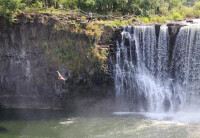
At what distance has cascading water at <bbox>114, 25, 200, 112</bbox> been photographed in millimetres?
24141

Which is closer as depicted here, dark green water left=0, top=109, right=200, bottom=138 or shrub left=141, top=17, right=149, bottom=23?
dark green water left=0, top=109, right=200, bottom=138

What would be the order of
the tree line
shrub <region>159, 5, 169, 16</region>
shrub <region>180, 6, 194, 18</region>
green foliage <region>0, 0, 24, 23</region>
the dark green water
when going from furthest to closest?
shrub <region>180, 6, 194, 18</region>
shrub <region>159, 5, 169, 16</region>
the tree line
green foliage <region>0, 0, 24, 23</region>
the dark green water

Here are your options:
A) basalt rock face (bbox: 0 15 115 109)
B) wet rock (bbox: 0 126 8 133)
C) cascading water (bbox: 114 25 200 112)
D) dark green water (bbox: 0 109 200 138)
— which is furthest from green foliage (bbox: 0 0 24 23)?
cascading water (bbox: 114 25 200 112)

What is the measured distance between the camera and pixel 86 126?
22.0 metres

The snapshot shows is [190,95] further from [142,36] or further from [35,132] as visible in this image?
[35,132]

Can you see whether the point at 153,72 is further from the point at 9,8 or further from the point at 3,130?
the point at 9,8

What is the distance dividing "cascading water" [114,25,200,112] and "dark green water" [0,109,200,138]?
1.99m

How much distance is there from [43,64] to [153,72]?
832 cm

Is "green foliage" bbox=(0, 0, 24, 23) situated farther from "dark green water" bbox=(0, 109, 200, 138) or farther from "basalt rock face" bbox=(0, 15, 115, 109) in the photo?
"dark green water" bbox=(0, 109, 200, 138)

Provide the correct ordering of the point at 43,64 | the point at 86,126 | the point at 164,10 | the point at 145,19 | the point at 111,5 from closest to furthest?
the point at 86,126 → the point at 43,64 → the point at 145,19 → the point at 111,5 → the point at 164,10

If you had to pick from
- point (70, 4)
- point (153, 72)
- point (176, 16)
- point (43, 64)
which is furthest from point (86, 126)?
point (176, 16)

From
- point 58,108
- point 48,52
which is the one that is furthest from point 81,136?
point 48,52

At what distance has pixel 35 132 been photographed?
21.6 metres

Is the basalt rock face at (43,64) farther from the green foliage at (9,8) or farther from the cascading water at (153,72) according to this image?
the cascading water at (153,72)
